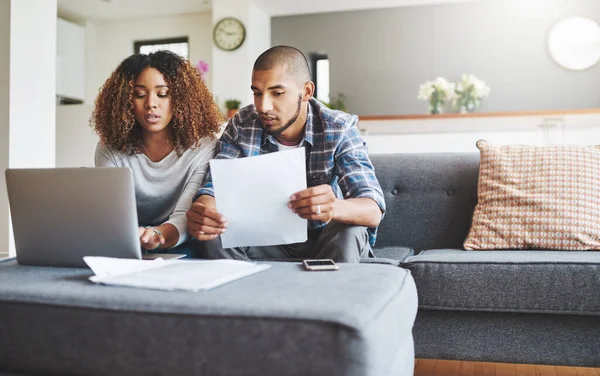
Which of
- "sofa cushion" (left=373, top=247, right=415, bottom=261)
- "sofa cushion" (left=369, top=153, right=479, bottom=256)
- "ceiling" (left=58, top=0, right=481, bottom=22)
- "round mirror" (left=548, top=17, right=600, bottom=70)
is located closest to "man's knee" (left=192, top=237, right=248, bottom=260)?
"sofa cushion" (left=373, top=247, right=415, bottom=261)

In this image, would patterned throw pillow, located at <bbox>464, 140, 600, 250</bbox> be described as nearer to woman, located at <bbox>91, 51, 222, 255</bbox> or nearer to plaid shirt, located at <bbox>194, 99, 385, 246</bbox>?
plaid shirt, located at <bbox>194, 99, 385, 246</bbox>

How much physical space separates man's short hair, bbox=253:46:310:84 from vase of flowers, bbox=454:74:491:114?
A: 162 inches

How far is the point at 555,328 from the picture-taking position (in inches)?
66.8

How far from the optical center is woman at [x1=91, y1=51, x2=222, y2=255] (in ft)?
6.64

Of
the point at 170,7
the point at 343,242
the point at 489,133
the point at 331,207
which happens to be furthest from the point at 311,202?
the point at 170,7

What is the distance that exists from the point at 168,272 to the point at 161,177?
84 centimetres

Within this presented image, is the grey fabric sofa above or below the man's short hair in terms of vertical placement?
below

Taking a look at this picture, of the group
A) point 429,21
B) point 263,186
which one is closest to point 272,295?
point 263,186

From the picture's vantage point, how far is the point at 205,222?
1.60 m

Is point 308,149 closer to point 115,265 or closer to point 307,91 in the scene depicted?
point 307,91

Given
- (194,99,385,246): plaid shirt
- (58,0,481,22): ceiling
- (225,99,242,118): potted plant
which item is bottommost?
(194,99,385,246): plaid shirt

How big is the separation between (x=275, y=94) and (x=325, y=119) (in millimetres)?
187

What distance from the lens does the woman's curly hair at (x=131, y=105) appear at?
2057 millimetres

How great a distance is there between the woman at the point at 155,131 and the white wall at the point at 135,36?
5.45 m
